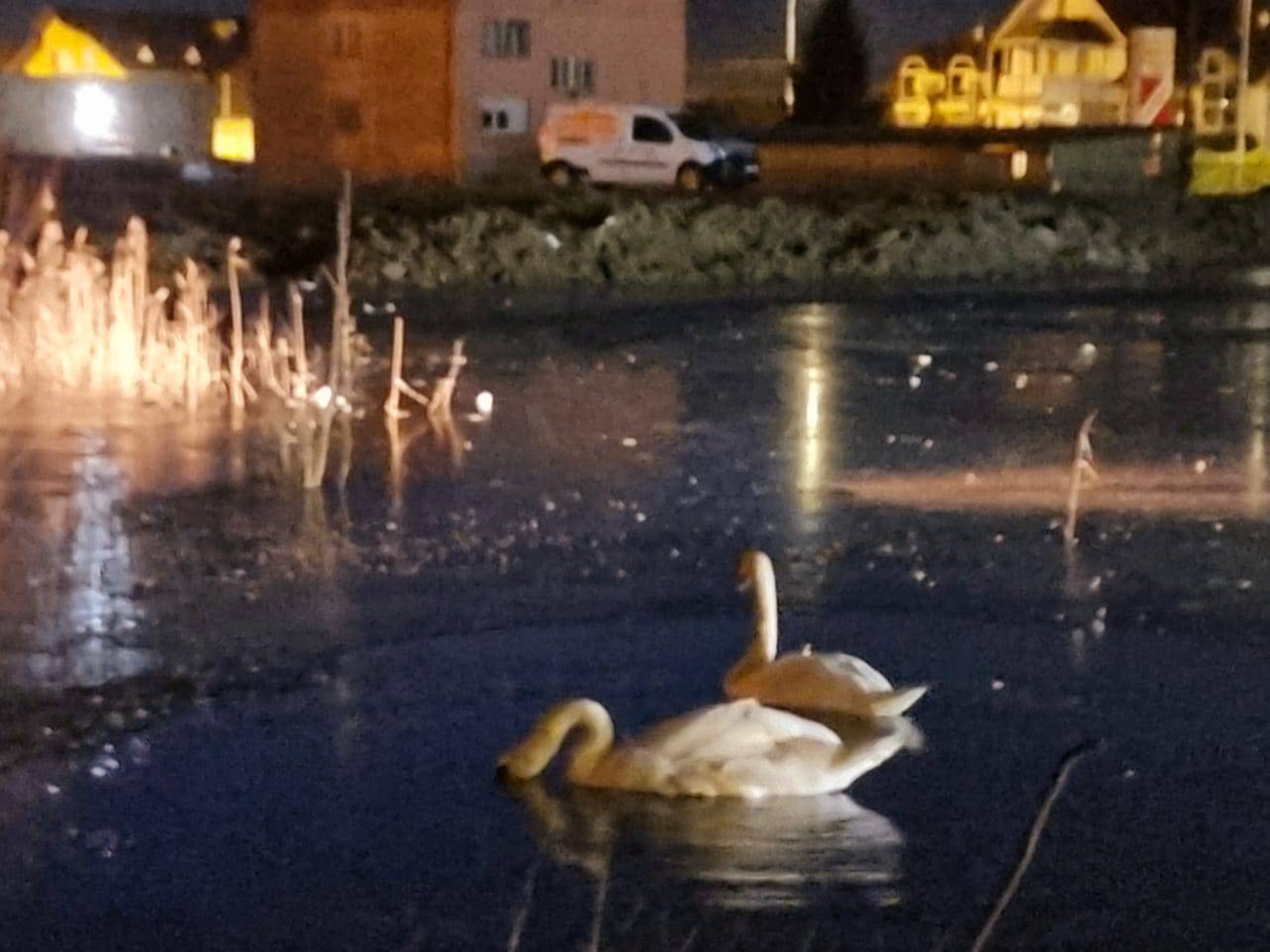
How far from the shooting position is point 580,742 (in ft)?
27.8

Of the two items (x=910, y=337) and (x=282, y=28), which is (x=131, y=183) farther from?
(x=910, y=337)

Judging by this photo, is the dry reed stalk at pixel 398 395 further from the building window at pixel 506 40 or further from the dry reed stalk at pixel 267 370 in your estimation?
the building window at pixel 506 40

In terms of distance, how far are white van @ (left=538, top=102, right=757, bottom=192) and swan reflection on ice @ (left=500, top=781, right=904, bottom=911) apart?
38.7 metres

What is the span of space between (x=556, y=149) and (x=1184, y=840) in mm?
40555

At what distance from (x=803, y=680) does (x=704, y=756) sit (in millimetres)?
1024

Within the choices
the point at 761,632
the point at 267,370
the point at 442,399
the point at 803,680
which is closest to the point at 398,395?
the point at 442,399

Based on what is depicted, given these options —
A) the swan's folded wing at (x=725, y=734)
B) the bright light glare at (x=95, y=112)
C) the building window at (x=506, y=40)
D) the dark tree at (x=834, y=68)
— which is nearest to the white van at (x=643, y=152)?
the building window at (x=506, y=40)

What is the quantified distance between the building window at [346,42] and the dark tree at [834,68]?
25252 mm

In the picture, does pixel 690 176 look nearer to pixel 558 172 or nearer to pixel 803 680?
pixel 558 172

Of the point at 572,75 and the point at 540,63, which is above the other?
the point at 540,63

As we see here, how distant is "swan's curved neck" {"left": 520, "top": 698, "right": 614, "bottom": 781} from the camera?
330 inches

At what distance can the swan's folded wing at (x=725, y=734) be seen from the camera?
834 centimetres

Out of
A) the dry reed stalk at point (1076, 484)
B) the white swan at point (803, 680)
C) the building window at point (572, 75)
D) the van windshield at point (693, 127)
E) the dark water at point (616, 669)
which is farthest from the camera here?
the building window at point (572, 75)

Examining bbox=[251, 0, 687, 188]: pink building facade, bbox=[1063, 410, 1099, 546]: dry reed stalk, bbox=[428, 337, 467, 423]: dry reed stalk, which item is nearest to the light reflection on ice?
bbox=[428, 337, 467, 423]: dry reed stalk
